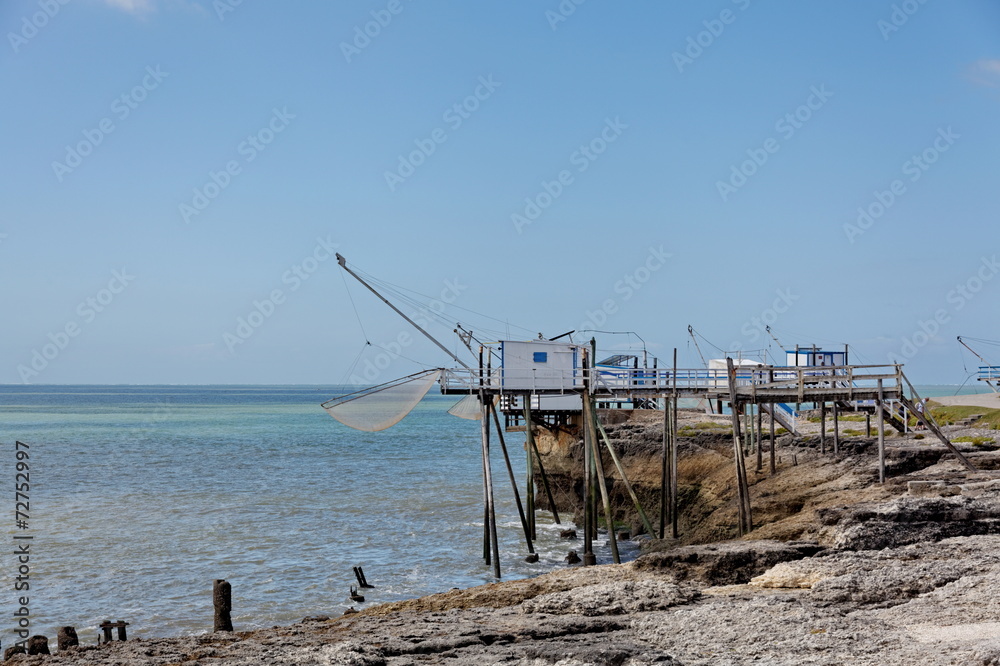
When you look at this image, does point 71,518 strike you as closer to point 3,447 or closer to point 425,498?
point 425,498

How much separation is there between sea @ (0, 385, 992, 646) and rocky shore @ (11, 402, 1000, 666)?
6617 mm

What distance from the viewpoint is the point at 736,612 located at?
12953mm

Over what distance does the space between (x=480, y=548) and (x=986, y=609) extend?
751 inches

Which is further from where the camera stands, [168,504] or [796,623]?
[168,504]

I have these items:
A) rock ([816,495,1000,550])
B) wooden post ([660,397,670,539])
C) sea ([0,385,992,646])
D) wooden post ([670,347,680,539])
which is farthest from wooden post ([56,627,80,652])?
wooden post ([660,397,670,539])

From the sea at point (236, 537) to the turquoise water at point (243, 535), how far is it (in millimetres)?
77

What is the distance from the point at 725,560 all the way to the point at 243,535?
69.2ft

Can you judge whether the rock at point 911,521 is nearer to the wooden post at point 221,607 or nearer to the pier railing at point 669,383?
the pier railing at point 669,383

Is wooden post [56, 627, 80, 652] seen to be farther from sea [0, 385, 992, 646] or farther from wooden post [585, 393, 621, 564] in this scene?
wooden post [585, 393, 621, 564]

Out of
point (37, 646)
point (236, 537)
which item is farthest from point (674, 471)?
point (37, 646)

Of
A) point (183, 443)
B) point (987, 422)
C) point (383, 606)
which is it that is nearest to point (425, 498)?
point (383, 606)

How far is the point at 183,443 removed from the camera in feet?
269

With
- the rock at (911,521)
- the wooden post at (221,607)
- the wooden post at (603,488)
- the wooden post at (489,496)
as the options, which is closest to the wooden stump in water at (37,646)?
the wooden post at (221,607)

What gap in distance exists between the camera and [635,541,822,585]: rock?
16156mm
